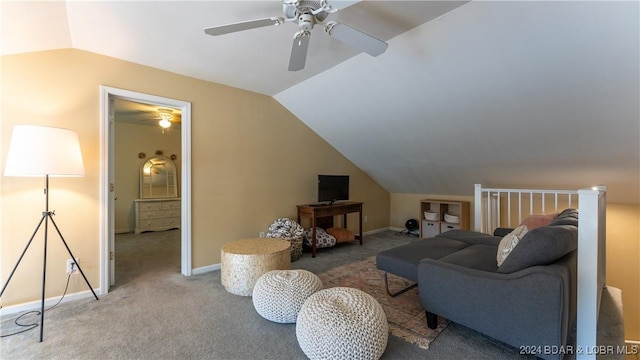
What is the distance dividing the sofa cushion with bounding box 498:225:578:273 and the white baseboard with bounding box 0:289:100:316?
3541 mm

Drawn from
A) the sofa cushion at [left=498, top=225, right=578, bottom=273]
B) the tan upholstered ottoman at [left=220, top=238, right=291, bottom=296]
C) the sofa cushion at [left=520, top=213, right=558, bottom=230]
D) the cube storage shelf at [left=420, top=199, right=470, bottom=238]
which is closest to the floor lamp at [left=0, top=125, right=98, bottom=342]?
the tan upholstered ottoman at [left=220, top=238, right=291, bottom=296]

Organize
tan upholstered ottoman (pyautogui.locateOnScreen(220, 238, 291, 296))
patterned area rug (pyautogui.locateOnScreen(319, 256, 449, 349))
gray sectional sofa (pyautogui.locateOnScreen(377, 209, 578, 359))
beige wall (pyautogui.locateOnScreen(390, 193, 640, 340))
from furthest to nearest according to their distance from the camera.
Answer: beige wall (pyautogui.locateOnScreen(390, 193, 640, 340))
tan upholstered ottoman (pyautogui.locateOnScreen(220, 238, 291, 296))
patterned area rug (pyautogui.locateOnScreen(319, 256, 449, 349))
gray sectional sofa (pyautogui.locateOnScreen(377, 209, 578, 359))

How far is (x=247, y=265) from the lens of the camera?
2.70 meters

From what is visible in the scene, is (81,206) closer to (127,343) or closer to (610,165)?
(127,343)

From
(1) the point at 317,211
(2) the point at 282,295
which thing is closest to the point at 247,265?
(2) the point at 282,295

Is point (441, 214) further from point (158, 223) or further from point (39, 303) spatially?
point (158, 223)

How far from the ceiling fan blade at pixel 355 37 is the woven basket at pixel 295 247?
8.51 ft

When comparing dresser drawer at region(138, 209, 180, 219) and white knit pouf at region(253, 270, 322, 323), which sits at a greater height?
dresser drawer at region(138, 209, 180, 219)

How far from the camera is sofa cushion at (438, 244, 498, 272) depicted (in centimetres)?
207

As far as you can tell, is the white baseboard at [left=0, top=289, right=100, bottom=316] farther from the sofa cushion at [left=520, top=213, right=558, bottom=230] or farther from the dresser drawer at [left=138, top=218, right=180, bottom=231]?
the sofa cushion at [left=520, top=213, right=558, bottom=230]

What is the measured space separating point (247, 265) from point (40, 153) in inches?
72.3

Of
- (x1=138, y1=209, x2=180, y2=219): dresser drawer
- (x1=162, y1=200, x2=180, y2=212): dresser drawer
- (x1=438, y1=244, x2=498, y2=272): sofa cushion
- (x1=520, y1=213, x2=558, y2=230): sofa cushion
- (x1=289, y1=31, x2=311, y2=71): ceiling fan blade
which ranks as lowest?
(x1=138, y1=209, x2=180, y2=219): dresser drawer

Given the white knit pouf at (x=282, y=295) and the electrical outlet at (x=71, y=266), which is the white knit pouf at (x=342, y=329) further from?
the electrical outlet at (x=71, y=266)

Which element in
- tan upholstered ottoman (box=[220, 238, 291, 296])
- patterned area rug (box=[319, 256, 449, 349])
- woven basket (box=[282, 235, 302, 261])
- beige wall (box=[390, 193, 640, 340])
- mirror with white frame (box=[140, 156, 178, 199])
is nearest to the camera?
patterned area rug (box=[319, 256, 449, 349])
